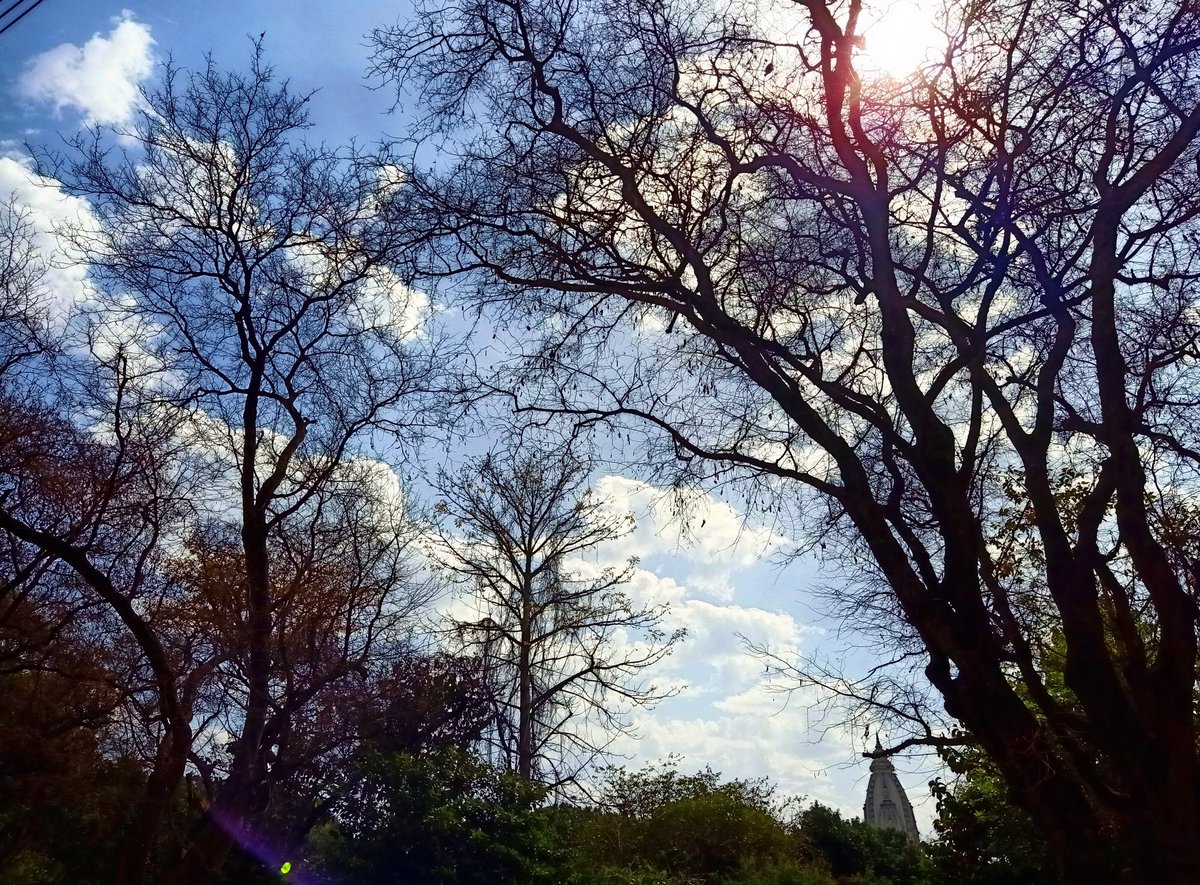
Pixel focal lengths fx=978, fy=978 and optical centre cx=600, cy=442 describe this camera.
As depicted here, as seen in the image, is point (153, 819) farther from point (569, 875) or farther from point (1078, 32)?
point (1078, 32)

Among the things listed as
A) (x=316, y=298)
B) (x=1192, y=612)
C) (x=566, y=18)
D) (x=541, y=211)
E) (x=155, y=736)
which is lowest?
(x=1192, y=612)

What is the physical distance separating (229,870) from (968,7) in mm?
14573

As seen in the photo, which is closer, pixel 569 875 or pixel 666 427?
pixel 666 427

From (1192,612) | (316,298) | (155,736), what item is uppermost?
(316,298)

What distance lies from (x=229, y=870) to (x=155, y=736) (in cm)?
312

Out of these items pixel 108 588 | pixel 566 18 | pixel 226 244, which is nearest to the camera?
pixel 566 18

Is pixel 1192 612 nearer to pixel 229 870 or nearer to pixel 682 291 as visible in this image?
pixel 682 291

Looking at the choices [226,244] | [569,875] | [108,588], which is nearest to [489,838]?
[569,875]

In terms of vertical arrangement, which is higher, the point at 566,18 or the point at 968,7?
the point at 566,18

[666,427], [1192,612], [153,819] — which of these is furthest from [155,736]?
[1192,612]

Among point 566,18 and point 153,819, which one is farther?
point 153,819

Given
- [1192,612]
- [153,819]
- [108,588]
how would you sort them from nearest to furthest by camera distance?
[1192,612], [108,588], [153,819]

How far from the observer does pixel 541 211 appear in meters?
7.29

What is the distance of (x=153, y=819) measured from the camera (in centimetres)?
1026
